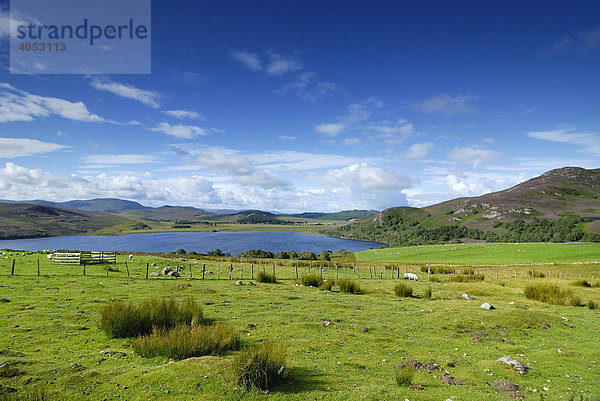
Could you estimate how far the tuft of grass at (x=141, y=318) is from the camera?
10523mm

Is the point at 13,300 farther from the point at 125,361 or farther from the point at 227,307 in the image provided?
the point at 125,361

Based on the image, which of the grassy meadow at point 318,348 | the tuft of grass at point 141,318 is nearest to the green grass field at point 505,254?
the grassy meadow at point 318,348

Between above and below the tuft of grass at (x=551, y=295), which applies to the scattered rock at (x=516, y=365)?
above

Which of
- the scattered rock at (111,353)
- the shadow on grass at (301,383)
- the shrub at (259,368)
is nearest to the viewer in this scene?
the shrub at (259,368)

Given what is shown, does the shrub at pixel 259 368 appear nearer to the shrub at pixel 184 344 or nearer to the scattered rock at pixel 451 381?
the shrub at pixel 184 344

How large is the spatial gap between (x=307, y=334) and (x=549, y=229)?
14509cm

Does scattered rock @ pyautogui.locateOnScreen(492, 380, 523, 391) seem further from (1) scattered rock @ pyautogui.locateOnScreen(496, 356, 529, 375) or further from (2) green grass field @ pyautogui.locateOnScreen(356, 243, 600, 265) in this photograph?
(2) green grass field @ pyautogui.locateOnScreen(356, 243, 600, 265)

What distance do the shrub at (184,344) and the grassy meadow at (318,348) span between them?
33cm

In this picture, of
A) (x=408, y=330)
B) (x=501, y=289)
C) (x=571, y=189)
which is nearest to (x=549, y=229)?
(x=571, y=189)

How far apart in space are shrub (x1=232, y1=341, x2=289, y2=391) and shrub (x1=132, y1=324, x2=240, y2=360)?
84.4 inches

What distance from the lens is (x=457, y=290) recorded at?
25.3m

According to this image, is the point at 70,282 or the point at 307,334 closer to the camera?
the point at 307,334

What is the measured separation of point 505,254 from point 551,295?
4300cm

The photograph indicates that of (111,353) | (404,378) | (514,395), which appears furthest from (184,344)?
(514,395)
